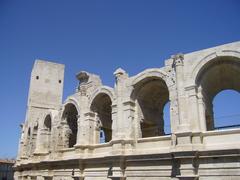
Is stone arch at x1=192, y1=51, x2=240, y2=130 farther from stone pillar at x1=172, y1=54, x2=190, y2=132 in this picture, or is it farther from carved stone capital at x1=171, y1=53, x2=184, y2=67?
carved stone capital at x1=171, y1=53, x2=184, y2=67

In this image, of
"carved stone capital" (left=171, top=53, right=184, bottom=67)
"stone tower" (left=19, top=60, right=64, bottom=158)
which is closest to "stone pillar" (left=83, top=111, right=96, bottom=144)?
"carved stone capital" (left=171, top=53, right=184, bottom=67)

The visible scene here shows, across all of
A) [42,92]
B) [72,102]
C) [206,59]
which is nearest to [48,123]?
[72,102]

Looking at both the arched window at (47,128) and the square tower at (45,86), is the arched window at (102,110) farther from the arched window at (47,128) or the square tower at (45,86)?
the square tower at (45,86)

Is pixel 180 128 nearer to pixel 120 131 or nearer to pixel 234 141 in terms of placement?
pixel 234 141

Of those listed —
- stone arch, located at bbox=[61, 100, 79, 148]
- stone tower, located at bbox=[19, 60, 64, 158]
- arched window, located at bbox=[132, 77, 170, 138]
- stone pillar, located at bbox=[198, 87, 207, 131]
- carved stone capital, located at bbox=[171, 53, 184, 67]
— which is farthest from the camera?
stone tower, located at bbox=[19, 60, 64, 158]

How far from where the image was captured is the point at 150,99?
1541 cm

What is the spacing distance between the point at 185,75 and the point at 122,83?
3.75m

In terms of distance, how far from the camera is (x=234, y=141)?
10.4 m

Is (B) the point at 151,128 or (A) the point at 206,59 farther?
(B) the point at 151,128

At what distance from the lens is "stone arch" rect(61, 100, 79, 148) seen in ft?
61.6

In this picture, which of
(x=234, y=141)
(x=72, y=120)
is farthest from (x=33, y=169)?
(x=234, y=141)

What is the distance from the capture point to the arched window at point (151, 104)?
14.3m

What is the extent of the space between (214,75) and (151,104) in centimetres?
399

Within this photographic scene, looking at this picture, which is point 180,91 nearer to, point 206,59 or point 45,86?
point 206,59
